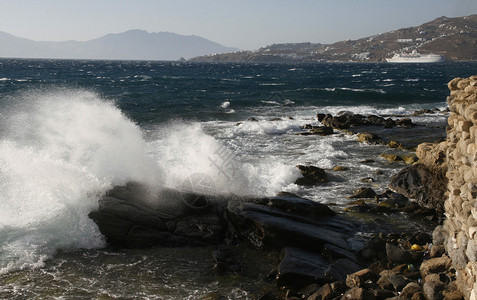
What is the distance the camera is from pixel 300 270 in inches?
345

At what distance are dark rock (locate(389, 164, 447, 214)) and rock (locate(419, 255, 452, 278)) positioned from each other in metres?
4.79

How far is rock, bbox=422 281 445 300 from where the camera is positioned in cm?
707

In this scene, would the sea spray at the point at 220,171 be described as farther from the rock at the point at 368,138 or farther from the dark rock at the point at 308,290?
the rock at the point at 368,138

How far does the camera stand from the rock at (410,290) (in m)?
7.40

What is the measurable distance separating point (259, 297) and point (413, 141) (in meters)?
19.4

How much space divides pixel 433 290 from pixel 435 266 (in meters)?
1.16

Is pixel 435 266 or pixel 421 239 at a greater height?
pixel 435 266

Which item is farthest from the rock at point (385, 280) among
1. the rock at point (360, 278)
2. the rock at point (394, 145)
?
the rock at point (394, 145)

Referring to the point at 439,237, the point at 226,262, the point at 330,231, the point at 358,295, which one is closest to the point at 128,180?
the point at 226,262

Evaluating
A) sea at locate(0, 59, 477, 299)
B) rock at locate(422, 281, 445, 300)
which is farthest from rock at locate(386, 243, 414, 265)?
rock at locate(422, 281, 445, 300)

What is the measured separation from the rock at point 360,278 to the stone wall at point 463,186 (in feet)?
4.86

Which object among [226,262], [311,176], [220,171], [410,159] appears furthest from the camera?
[410,159]

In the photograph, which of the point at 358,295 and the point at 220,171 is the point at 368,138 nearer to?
the point at 220,171

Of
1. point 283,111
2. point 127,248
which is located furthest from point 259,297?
point 283,111
